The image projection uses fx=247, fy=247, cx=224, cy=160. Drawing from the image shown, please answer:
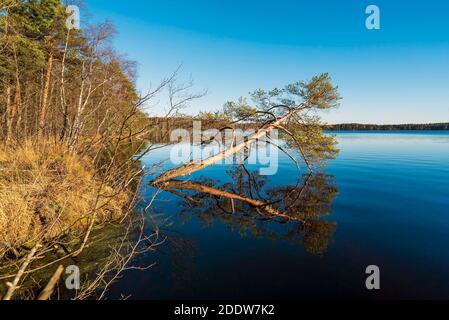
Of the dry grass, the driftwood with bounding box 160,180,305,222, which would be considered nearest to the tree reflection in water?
the driftwood with bounding box 160,180,305,222

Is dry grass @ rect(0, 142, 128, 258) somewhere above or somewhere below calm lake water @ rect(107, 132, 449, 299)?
above

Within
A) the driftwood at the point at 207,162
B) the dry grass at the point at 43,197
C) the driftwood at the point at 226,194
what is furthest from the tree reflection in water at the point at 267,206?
the dry grass at the point at 43,197

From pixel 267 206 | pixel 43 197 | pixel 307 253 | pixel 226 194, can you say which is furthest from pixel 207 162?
pixel 307 253

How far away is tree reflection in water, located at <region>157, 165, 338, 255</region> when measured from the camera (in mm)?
6927

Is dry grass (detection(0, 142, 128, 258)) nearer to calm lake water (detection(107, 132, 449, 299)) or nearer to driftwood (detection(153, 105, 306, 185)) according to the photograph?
calm lake water (detection(107, 132, 449, 299))

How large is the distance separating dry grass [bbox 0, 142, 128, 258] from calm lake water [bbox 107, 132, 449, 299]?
2020 millimetres

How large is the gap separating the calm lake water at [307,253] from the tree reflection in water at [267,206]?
0.06 metres

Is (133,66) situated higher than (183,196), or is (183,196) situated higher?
(133,66)
